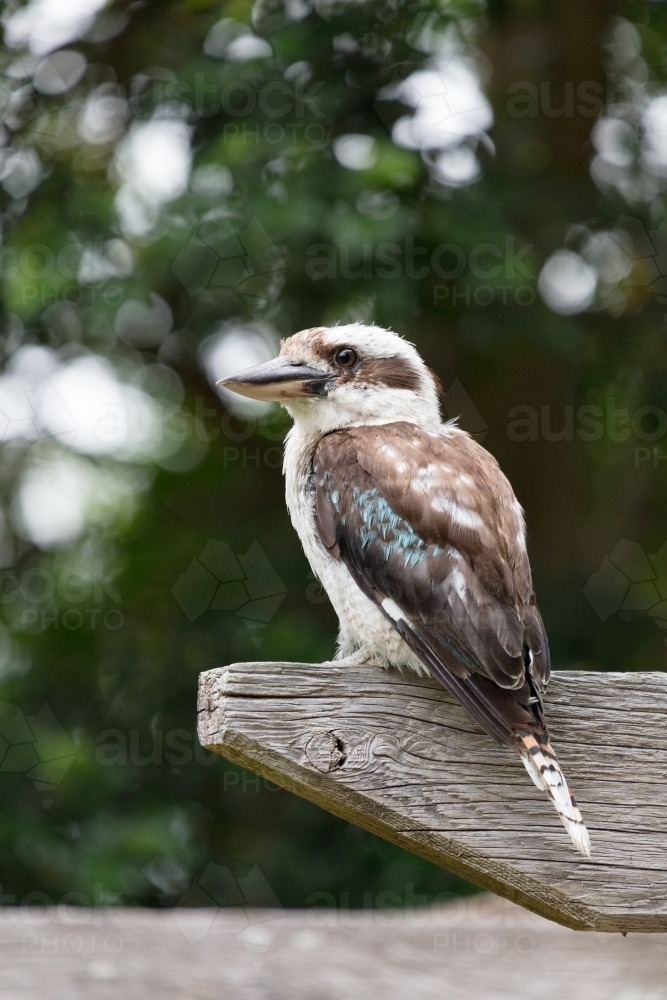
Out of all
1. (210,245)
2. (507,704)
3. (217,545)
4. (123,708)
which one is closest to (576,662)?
(217,545)

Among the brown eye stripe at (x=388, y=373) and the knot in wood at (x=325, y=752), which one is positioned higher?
the brown eye stripe at (x=388, y=373)

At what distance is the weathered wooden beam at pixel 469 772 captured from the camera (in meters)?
1.93

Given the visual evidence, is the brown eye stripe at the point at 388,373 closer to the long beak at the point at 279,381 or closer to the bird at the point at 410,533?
the bird at the point at 410,533

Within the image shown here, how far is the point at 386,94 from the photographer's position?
5.09m

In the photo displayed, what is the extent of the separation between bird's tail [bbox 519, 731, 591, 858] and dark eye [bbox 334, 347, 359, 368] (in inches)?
50.8

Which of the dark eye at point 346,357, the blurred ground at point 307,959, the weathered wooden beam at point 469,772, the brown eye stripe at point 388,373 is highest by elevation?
the dark eye at point 346,357

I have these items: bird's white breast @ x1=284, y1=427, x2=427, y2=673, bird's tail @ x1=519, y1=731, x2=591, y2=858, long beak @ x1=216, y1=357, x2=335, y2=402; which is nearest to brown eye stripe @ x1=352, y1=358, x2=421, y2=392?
long beak @ x1=216, y1=357, x2=335, y2=402

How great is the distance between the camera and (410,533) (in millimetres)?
2506

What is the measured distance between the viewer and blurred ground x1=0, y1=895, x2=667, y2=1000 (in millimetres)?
2941

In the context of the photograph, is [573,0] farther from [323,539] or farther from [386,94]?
[323,539]

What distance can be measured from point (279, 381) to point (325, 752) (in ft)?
3.76

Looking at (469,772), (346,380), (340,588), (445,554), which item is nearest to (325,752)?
(469,772)

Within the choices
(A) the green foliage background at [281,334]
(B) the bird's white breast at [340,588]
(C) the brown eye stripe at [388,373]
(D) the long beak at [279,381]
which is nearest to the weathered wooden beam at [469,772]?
(B) the bird's white breast at [340,588]

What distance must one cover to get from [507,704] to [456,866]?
283mm
